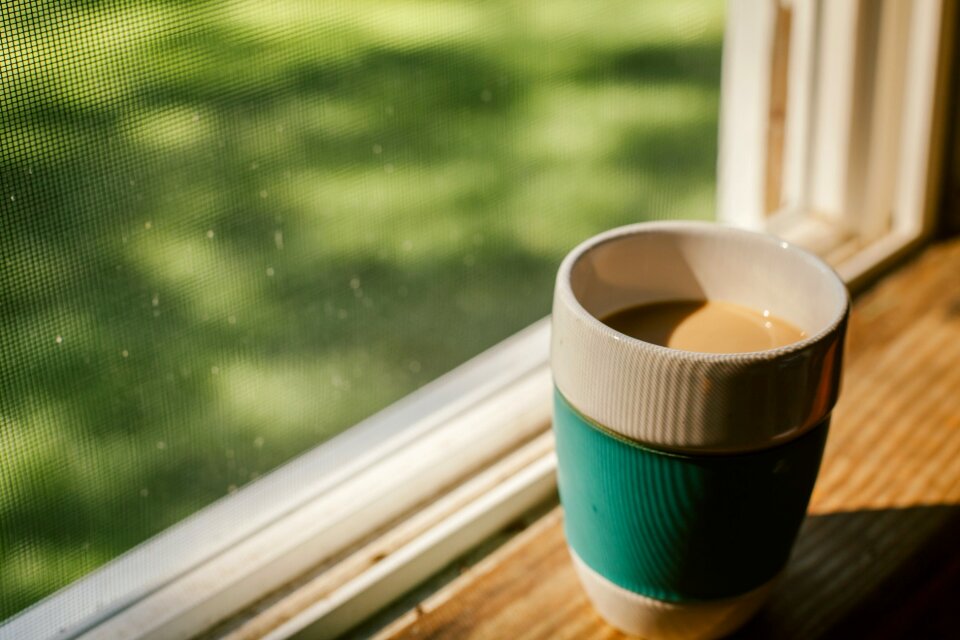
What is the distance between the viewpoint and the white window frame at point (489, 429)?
565 millimetres

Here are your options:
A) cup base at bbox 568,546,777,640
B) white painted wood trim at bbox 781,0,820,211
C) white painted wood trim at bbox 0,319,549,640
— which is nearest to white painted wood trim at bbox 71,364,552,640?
white painted wood trim at bbox 0,319,549,640

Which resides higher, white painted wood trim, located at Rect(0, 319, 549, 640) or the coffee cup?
the coffee cup

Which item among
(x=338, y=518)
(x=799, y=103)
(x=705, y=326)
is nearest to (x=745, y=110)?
(x=799, y=103)

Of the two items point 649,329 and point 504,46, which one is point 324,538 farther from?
point 504,46

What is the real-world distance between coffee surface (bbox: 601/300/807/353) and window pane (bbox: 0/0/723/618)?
0.21 metres

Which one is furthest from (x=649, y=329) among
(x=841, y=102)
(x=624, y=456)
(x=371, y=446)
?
(x=841, y=102)

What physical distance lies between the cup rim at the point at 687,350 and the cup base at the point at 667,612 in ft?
0.45

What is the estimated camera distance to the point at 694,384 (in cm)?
42

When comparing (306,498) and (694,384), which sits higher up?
(694,384)

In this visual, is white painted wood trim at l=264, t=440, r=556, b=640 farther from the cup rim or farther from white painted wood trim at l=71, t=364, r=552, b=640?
the cup rim

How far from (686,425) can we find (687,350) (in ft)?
0.13

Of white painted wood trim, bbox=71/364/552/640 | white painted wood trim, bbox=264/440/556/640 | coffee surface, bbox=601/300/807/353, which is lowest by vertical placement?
white painted wood trim, bbox=264/440/556/640

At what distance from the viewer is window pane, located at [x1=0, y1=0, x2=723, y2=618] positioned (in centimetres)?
48

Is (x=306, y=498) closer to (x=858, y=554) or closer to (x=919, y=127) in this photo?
(x=858, y=554)
